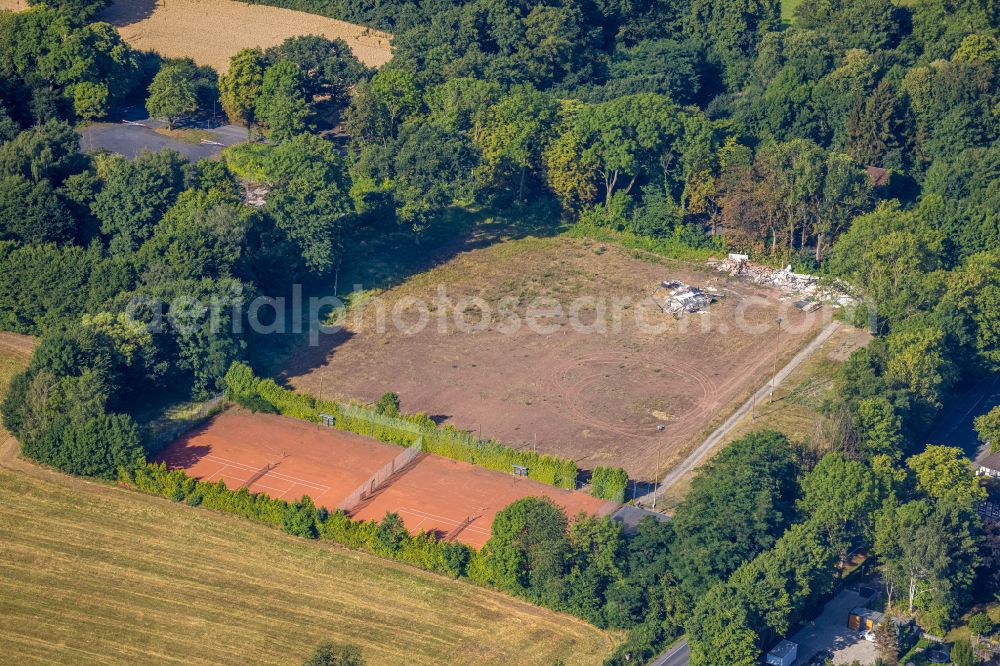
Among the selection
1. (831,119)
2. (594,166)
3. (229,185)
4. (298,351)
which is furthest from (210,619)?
(831,119)

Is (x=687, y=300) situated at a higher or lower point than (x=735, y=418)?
higher

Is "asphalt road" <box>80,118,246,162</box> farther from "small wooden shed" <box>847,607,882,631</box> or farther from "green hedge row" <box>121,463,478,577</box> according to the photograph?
"small wooden shed" <box>847,607,882,631</box>

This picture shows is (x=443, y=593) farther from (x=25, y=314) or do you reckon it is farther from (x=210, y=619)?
(x=25, y=314)

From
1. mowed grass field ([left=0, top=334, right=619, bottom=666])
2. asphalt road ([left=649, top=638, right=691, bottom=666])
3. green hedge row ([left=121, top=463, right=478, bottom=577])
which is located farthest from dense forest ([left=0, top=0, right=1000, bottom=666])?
mowed grass field ([left=0, top=334, right=619, bottom=666])

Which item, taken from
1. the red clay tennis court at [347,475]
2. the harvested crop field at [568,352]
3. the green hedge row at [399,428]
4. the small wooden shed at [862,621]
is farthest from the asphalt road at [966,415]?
the green hedge row at [399,428]

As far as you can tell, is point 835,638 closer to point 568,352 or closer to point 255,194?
point 568,352

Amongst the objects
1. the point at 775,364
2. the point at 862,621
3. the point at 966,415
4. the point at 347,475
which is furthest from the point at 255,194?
the point at 862,621
